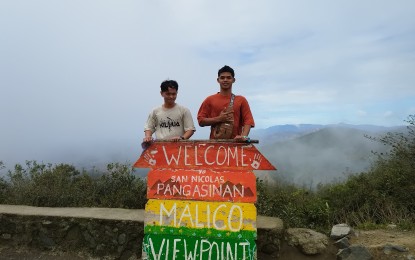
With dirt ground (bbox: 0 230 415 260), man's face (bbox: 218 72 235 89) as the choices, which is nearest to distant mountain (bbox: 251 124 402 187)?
dirt ground (bbox: 0 230 415 260)

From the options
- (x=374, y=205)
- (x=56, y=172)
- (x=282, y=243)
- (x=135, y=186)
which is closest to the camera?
(x=282, y=243)

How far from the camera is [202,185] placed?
3.70 metres

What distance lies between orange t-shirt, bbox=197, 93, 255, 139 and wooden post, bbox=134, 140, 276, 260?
46 cm

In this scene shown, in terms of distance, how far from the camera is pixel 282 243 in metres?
4.80

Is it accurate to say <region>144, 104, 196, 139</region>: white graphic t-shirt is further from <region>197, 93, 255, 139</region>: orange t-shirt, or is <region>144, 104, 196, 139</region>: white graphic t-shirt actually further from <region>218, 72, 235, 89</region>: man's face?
→ <region>218, 72, 235, 89</region>: man's face

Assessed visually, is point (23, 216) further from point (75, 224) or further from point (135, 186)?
point (135, 186)

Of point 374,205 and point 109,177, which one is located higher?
point 109,177

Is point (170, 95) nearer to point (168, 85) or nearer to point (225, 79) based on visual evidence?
point (168, 85)

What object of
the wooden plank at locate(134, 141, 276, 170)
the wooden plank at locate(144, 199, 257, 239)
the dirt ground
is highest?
the wooden plank at locate(134, 141, 276, 170)

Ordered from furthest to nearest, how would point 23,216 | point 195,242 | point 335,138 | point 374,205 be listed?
point 335,138 < point 374,205 < point 23,216 < point 195,242

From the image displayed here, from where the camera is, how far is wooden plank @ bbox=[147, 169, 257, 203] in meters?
3.63

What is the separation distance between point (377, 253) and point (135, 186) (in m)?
4.35

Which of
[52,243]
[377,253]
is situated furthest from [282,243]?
[52,243]

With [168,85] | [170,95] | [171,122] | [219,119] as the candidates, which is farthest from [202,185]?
[168,85]
